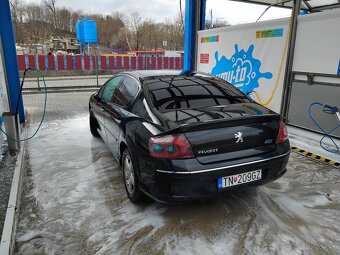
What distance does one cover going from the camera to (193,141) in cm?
272

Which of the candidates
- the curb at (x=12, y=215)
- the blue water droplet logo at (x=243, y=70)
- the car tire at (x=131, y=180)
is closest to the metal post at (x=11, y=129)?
the curb at (x=12, y=215)

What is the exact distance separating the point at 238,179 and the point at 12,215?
7.63 feet

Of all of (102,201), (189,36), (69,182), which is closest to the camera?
(102,201)

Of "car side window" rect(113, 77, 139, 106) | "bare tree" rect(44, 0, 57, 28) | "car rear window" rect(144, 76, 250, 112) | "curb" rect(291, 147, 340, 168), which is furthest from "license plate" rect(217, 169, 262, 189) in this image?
"bare tree" rect(44, 0, 57, 28)

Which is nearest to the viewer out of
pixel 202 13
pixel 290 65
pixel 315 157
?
pixel 315 157

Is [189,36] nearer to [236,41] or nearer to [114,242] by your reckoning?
[236,41]

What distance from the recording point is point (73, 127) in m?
6.99

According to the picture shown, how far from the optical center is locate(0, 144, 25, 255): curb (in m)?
2.54

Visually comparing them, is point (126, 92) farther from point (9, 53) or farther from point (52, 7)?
point (52, 7)

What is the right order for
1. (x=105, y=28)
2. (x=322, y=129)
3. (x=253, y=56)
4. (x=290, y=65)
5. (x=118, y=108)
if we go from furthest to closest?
(x=105, y=28) < (x=253, y=56) < (x=290, y=65) < (x=322, y=129) < (x=118, y=108)

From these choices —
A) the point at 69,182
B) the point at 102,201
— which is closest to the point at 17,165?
the point at 69,182

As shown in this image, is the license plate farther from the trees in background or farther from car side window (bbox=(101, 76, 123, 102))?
the trees in background

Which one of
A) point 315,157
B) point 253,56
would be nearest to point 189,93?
point 315,157

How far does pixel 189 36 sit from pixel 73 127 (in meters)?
5.03
